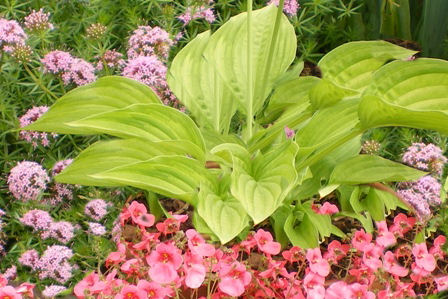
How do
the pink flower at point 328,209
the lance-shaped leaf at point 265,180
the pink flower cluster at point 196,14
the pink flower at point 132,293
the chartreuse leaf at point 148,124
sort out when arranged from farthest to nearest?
the pink flower cluster at point 196,14
the pink flower at point 328,209
the chartreuse leaf at point 148,124
the lance-shaped leaf at point 265,180
the pink flower at point 132,293

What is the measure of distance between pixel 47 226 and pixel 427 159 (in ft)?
3.60

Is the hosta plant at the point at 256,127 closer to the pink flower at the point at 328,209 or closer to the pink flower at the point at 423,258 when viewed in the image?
the pink flower at the point at 328,209

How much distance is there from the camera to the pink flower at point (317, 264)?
174cm

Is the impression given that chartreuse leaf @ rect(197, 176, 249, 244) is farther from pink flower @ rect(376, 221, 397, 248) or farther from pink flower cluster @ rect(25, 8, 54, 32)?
pink flower cluster @ rect(25, 8, 54, 32)

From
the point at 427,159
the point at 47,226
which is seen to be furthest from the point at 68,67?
the point at 427,159

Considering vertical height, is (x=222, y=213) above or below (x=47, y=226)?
above

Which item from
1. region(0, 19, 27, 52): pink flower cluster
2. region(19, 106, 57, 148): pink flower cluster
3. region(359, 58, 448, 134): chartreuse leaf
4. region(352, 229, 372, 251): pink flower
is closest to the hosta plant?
region(359, 58, 448, 134): chartreuse leaf

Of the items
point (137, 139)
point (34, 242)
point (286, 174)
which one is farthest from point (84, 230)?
point (286, 174)

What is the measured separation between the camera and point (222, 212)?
1923mm

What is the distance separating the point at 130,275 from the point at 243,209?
32 centimetres

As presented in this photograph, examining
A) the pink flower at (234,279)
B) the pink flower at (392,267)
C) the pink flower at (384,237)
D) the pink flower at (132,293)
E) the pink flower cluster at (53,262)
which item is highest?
the pink flower at (132,293)

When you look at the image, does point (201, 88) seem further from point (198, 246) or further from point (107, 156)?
point (198, 246)

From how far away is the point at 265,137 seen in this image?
2.19m

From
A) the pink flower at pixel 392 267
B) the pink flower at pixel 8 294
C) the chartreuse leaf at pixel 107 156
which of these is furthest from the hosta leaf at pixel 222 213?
the pink flower at pixel 8 294
